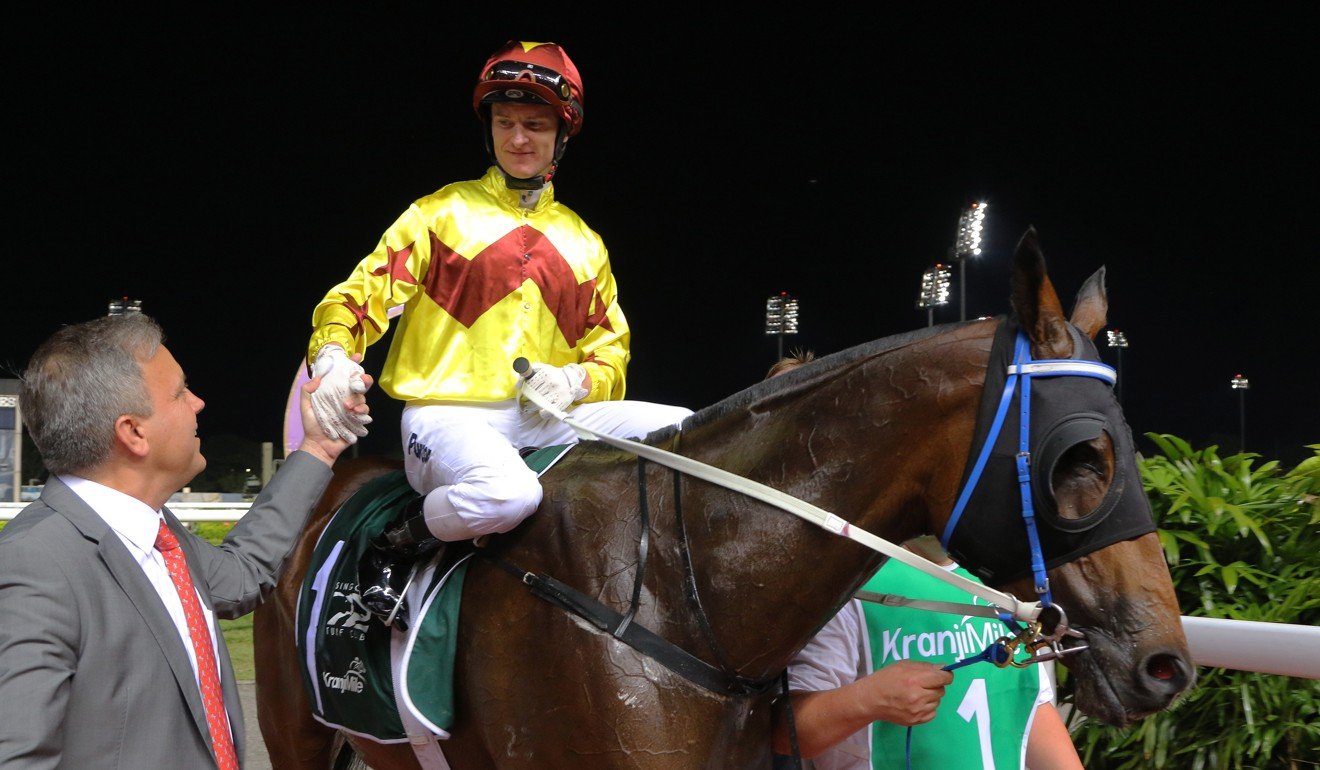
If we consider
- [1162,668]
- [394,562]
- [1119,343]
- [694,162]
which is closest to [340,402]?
[394,562]

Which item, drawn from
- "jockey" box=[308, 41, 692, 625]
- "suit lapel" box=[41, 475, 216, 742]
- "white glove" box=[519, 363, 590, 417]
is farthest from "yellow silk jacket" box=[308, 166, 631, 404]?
"suit lapel" box=[41, 475, 216, 742]

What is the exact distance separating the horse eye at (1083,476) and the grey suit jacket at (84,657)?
1269 millimetres

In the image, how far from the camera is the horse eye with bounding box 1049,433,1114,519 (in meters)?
1.57

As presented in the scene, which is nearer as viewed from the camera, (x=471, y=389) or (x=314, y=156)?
(x=471, y=389)

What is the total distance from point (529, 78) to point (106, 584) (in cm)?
156

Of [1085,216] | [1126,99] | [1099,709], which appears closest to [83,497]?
[1099,709]

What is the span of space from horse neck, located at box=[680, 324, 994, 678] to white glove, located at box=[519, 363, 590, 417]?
1.80 ft

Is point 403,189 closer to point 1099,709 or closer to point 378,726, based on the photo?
point 378,726

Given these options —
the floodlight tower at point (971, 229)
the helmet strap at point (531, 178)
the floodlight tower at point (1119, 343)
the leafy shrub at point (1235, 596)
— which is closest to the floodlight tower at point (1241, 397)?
the floodlight tower at point (1119, 343)

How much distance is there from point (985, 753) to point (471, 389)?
1357 mm

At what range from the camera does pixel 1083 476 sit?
158cm

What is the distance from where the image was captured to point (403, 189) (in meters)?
13.8

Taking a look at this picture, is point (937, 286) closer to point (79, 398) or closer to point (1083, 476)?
point (1083, 476)

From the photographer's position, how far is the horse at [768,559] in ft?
5.14
